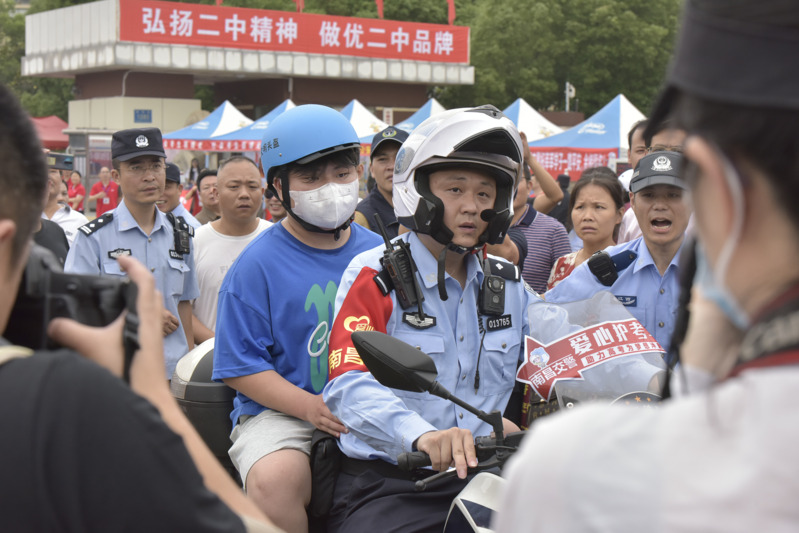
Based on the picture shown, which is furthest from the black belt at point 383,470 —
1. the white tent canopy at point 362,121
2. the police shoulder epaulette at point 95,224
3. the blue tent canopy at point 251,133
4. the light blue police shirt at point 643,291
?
the blue tent canopy at point 251,133

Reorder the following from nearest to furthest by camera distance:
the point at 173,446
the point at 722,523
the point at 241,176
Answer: the point at 722,523, the point at 173,446, the point at 241,176

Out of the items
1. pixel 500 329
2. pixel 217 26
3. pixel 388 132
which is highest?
pixel 217 26

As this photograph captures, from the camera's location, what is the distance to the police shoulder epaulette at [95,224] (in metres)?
5.98

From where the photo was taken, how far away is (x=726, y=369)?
1.15 m

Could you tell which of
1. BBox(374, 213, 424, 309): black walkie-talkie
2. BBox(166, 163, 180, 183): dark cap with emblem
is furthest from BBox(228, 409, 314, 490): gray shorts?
BBox(166, 163, 180, 183): dark cap with emblem

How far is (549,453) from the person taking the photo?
43.5 inches

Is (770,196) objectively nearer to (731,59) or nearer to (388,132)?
(731,59)

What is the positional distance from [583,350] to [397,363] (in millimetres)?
751

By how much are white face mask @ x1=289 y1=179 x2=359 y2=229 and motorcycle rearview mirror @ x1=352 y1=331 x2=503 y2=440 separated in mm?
1793

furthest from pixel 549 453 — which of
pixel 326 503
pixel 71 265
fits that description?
pixel 71 265

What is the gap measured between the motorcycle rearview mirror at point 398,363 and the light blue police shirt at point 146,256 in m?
3.90

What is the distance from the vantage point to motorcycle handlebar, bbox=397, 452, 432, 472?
248cm

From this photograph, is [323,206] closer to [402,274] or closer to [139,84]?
[402,274]

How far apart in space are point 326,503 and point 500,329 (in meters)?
0.88
